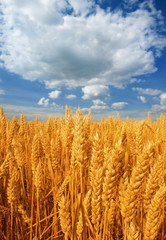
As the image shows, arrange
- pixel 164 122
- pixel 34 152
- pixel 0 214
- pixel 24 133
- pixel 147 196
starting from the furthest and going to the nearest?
pixel 24 133, pixel 164 122, pixel 0 214, pixel 34 152, pixel 147 196

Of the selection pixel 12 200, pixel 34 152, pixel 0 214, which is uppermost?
pixel 34 152

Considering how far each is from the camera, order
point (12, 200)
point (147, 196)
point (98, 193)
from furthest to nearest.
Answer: point (12, 200) → point (147, 196) → point (98, 193)

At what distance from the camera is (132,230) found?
86cm

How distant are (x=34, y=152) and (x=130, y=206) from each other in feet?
3.34

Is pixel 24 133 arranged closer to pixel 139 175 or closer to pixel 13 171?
pixel 13 171

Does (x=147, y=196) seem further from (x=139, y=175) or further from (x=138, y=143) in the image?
(x=138, y=143)

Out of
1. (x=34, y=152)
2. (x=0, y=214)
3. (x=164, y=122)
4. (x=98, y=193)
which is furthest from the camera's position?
(x=164, y=122)

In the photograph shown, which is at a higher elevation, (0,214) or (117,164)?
(117,164)

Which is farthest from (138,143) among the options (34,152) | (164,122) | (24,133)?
(24,133)

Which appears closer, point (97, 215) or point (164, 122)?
point (97, 215)

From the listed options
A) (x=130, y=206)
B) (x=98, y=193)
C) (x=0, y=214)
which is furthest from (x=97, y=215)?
(x=0, y=214)

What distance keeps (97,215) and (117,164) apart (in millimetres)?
387

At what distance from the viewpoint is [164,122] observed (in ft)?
9.16

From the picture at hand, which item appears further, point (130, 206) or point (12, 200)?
point (12, 200)
